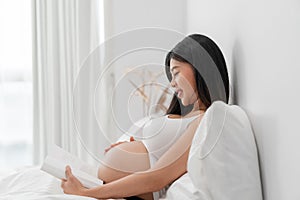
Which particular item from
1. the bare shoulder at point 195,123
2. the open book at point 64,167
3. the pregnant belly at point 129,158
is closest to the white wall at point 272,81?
the bare shoulder at point 195,123

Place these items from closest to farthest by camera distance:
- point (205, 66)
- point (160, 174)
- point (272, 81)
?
point (272, 81), point (160, 174), point (205, 66)

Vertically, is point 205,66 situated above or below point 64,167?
above

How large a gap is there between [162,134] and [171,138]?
28 mm

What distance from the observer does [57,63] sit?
3.49 metres

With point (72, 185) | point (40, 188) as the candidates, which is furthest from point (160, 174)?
point (40, 188)

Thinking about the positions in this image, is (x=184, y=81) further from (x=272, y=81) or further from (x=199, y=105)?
(x=272, y=81)

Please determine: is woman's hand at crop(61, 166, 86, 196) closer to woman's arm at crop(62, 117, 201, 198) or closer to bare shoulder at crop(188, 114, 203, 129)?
woman's arm at crop(62, 117, 201, 198)

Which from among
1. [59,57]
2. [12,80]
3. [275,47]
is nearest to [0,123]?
[12,80]

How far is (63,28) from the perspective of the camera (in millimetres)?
3480

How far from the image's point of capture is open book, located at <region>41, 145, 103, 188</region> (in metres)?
1.58

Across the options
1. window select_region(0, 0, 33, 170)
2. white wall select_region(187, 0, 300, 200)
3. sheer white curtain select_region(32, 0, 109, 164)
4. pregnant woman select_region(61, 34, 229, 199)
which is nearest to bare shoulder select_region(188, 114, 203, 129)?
pregnant woman select_region(61, 34, 229, 199)

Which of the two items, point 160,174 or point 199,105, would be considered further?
point 199,105

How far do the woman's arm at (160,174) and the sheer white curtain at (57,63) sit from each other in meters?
1.97

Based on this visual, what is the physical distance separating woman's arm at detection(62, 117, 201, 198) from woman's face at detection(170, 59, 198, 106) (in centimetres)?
12
